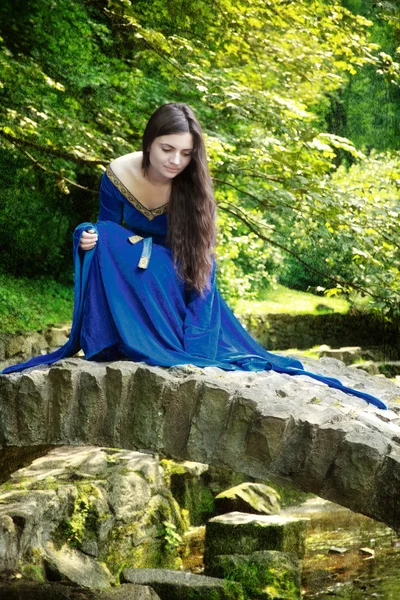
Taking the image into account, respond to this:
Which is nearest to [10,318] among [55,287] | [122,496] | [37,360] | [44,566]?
[55,287]

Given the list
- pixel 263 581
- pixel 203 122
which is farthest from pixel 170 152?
pixel 203 122

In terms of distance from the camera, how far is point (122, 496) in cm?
644

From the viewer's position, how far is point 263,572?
6090 millimetres

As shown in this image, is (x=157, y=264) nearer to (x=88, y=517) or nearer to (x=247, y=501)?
(x=88, y=517)

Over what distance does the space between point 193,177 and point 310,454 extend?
58.3 inches

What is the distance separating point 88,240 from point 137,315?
42cm

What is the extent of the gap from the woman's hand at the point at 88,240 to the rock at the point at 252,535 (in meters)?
3.56

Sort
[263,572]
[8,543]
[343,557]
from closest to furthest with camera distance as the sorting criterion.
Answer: [8,543] → [263,572] → [343,557]

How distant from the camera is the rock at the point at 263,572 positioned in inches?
233

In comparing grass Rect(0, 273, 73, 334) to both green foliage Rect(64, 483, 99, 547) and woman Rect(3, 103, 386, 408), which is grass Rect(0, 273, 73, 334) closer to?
green foliage Rect(64, 483, 99, 547)

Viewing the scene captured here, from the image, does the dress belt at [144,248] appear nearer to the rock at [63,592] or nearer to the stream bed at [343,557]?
the rock at [63,592]

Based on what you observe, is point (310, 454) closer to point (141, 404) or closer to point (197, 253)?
point (141, 404)

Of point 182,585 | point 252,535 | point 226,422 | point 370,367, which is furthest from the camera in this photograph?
point 370,367

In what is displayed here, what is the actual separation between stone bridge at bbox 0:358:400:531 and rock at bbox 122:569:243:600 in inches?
83.7
